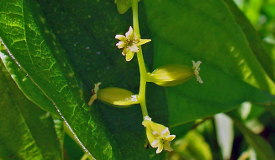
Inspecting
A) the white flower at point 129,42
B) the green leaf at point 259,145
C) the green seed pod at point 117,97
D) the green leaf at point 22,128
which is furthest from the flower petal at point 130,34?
the green leaf at point 259,145

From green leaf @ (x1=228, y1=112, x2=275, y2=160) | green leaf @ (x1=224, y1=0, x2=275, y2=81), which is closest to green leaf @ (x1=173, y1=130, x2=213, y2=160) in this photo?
green leaf @ (x1=228, y1=112, x2=275, y2=160)

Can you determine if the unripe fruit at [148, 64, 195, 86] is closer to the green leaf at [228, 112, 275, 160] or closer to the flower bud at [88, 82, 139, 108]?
the flower bud at [88, 82, 139, 108]

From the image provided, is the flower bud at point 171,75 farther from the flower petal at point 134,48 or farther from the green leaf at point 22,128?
the green leaf at point 22,128

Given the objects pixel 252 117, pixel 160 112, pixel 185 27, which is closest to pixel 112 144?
pixel 160 112

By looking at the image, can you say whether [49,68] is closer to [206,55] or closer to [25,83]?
[25,83]

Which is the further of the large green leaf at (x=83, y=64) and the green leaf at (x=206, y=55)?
the green leaf at (x=206, y=55)

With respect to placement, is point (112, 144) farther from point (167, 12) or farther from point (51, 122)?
point (167, 12)
